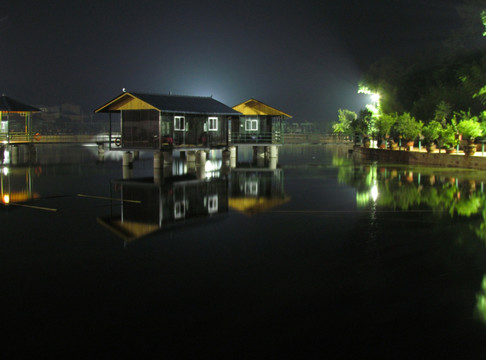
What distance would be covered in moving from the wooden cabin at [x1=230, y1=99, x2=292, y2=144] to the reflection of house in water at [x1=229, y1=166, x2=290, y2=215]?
14.0 m

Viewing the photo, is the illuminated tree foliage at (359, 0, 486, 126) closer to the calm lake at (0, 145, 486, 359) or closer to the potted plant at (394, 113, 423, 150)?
the potted plant at (394, 113, 423, 150)

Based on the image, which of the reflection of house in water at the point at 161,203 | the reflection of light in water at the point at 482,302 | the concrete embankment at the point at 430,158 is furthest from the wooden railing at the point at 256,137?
the reflection of light in water at the point at 482,302

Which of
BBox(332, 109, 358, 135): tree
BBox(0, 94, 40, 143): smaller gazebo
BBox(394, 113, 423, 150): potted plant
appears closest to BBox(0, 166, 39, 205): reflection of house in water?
BBox(0, 94, 40, 143): smaller gazebo

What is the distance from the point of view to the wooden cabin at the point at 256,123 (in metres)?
39.8

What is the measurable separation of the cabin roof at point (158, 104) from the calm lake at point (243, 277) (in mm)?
12807

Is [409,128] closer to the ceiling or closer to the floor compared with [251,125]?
closer to the floor

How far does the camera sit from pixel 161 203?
15344 mm

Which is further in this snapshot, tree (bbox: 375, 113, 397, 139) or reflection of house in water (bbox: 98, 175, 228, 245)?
tree (bbox: 375, 113, 397, 139)

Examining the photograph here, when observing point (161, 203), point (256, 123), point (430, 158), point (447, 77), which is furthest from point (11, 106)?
point (447, 77)

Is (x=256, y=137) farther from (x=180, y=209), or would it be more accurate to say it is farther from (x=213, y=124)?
(x=180, y=209)

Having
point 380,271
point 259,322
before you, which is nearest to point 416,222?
point 380,271

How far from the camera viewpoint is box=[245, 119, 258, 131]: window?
4041 cm

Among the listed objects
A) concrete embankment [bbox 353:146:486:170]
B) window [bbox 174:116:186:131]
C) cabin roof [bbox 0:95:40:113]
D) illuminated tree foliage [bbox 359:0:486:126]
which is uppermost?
illuminated tree foliage [bbox 359:0:486:126]

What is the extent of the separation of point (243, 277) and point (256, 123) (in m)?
33.0
